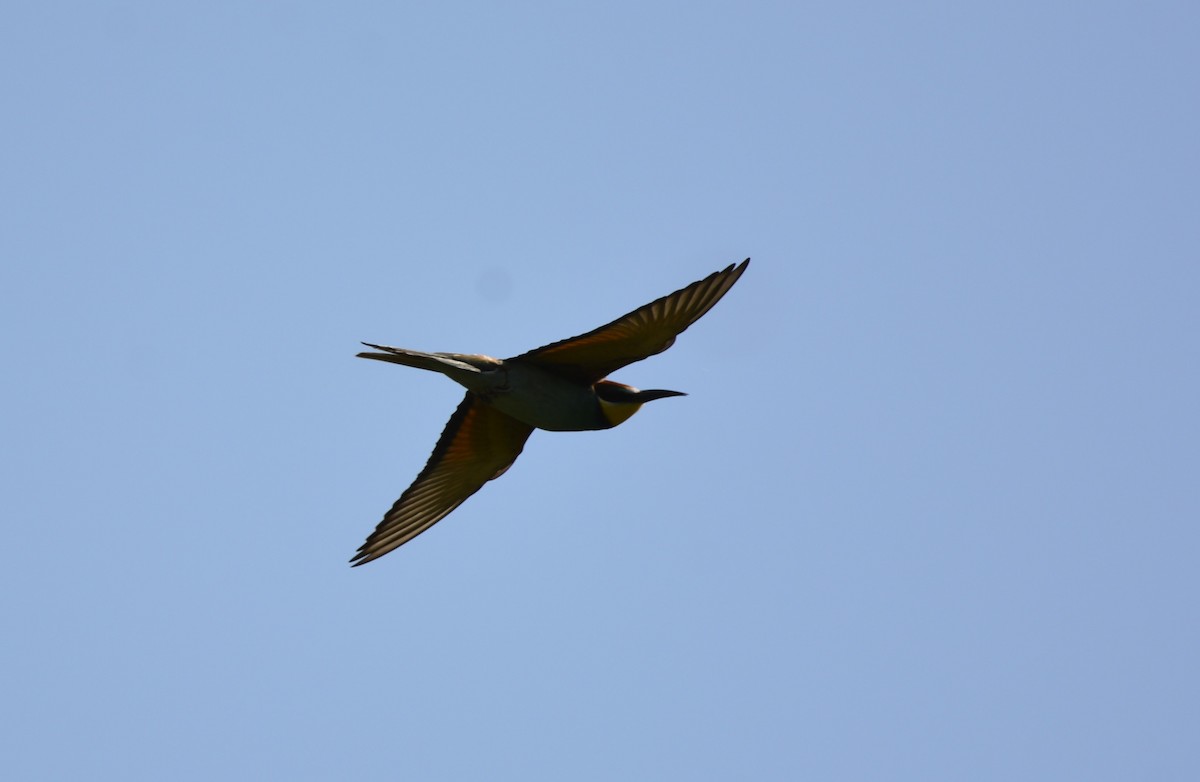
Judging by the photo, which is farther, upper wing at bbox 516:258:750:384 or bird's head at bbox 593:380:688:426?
bird's head at bbox 593:380:688:426

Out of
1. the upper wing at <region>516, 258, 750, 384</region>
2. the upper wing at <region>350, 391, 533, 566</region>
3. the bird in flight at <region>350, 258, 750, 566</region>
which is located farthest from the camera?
the upper wing at <region>350, 391, 533, 566</region>

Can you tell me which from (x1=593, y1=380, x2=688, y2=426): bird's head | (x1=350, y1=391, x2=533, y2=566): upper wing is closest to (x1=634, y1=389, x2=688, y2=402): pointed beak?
(x1=593, y1=380, x2=688, y2=426): bird's head

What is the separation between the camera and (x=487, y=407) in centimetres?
1103

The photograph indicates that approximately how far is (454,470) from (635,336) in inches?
Answer: 96.4

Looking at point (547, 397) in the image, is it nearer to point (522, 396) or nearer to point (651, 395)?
point (522, 396)

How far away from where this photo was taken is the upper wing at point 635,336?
29.8 ft

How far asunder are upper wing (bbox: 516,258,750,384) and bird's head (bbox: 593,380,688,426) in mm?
119

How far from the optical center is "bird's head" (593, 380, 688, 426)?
10.3m

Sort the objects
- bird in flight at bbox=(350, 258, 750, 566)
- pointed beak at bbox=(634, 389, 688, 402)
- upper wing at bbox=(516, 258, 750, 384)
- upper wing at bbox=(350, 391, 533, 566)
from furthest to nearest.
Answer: upper wing at bbox=(350, 391, 533, 566) < pointed beak at bbox=(634, 389, 688, 402) < bird in flight at bbox=(350, 258, 750, 566) < upper wing at bbox=(516, 258, 750, 384)

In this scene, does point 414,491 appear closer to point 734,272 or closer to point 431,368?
point 431,368

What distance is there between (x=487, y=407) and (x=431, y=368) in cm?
106

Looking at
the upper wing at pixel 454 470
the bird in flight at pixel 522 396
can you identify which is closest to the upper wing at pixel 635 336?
the bird in flight at pixel 522 396

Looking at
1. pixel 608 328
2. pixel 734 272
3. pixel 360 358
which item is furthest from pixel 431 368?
pixel 734 272

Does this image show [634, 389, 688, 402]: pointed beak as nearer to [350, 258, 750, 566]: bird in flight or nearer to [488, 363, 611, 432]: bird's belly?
[350, 258, 750, 566]: bird in flight
